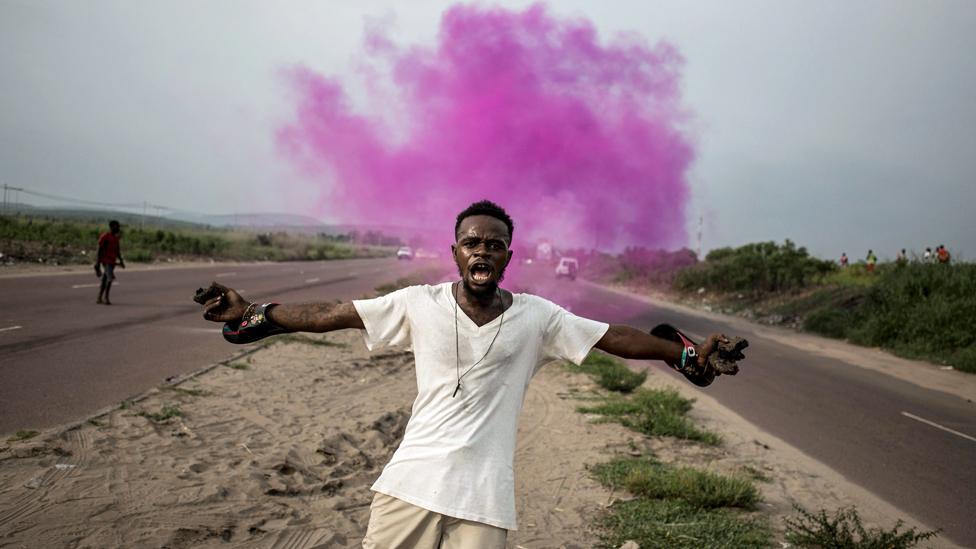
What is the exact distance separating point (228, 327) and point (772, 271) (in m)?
31.7

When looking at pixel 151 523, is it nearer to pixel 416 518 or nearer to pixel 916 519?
pixel 416 518

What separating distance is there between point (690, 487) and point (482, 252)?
11.6ft

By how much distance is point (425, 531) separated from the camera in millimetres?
2332

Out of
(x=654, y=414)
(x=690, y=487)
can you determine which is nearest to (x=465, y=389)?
(x=690, y=487)

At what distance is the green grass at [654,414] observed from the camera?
7516 mm

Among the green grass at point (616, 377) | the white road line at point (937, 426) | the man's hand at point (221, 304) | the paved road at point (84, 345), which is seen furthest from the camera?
the green grass at point (616, 377)

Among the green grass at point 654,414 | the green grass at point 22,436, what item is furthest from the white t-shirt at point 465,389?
the green grass at point 654,414

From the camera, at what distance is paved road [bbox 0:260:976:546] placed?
6.47 m

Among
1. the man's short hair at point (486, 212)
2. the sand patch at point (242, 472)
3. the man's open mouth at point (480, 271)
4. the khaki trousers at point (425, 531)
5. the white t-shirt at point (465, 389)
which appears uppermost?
the man's short hair at point (486, 212)

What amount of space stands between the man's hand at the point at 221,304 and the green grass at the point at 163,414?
392 centimetres

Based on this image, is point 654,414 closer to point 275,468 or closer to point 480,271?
point 275,468

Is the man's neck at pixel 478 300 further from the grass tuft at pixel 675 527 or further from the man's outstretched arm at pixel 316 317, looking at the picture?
the grass tuft at pixel 675 527

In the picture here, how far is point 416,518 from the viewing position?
232cm

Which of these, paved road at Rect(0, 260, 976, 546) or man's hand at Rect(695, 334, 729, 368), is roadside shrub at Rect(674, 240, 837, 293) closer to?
paved road at Rect(0, 260, 976, 546)
